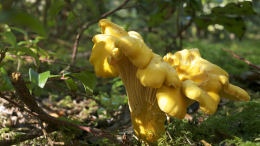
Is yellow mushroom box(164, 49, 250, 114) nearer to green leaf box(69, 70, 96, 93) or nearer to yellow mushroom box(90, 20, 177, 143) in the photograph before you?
yellow mushroom box(90, 20, 177, 143)

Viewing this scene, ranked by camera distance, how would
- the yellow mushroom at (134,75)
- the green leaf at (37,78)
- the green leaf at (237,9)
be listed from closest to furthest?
the green leaf at (37,78)
the yellow mushroom at (134,75)
the green leaf at (237,9)

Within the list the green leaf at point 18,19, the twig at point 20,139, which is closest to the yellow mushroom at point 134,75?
the green leaf at point 18,19

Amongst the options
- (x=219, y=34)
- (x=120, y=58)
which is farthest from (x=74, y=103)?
(x=219, y=34)

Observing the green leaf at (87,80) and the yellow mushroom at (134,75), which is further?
the green leaf at (87,80)

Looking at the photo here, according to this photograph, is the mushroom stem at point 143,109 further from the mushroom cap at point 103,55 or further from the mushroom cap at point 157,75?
the mushroom cap at point 157,75

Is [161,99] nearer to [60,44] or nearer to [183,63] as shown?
[183,63]

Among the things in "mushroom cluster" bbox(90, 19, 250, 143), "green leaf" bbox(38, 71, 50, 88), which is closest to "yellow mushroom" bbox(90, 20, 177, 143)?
"mushroom cluster" bbox(90, 19, 250, 143)

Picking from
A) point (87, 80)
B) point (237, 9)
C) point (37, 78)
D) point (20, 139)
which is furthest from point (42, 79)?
point (237, 9)

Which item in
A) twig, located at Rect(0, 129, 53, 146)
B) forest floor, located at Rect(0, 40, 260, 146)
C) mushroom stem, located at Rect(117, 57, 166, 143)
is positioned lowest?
forest floor, located at Rect(0, 40, 260, 146)
